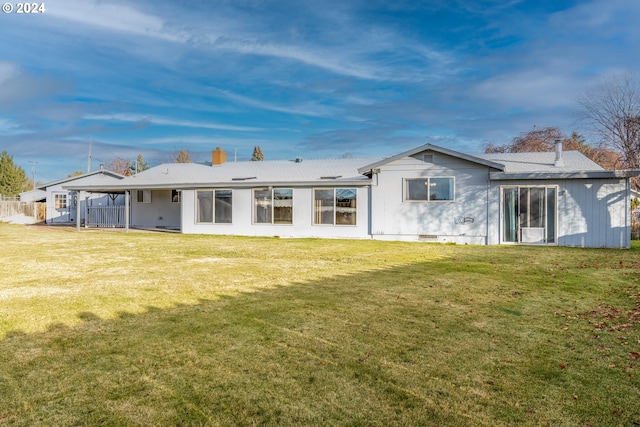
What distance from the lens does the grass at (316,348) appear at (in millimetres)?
2674

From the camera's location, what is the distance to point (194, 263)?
9.49 meters

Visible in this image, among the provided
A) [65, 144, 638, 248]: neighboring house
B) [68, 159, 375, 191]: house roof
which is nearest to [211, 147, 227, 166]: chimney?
[68, 159, 375, 191]: house roof

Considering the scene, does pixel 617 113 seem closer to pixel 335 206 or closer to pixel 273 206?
pixel 335 206

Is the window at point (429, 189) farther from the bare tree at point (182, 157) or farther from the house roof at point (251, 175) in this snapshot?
the bare tree at point (182, 157)

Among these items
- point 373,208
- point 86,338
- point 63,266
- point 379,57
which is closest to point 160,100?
point 379,57

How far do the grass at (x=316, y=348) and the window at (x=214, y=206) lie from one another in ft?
34.9

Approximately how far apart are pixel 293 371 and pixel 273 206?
14909mm

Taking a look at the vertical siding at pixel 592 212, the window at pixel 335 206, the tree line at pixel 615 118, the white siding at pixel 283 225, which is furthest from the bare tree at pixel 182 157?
the vertical siding at pixel 592 212

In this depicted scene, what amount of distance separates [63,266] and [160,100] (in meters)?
33.3

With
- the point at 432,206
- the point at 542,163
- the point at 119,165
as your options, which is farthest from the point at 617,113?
the point at 119,165

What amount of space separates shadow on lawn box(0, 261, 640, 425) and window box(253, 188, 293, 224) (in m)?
12.5

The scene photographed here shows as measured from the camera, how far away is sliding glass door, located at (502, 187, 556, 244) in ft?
47.6

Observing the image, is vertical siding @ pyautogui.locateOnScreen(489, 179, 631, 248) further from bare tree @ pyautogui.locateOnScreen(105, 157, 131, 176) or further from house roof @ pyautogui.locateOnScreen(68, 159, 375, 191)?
bare tree @ pyautogui.locateOnScreen(105, 157, 131, 176)

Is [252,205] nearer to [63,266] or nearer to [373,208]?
[373,208]
